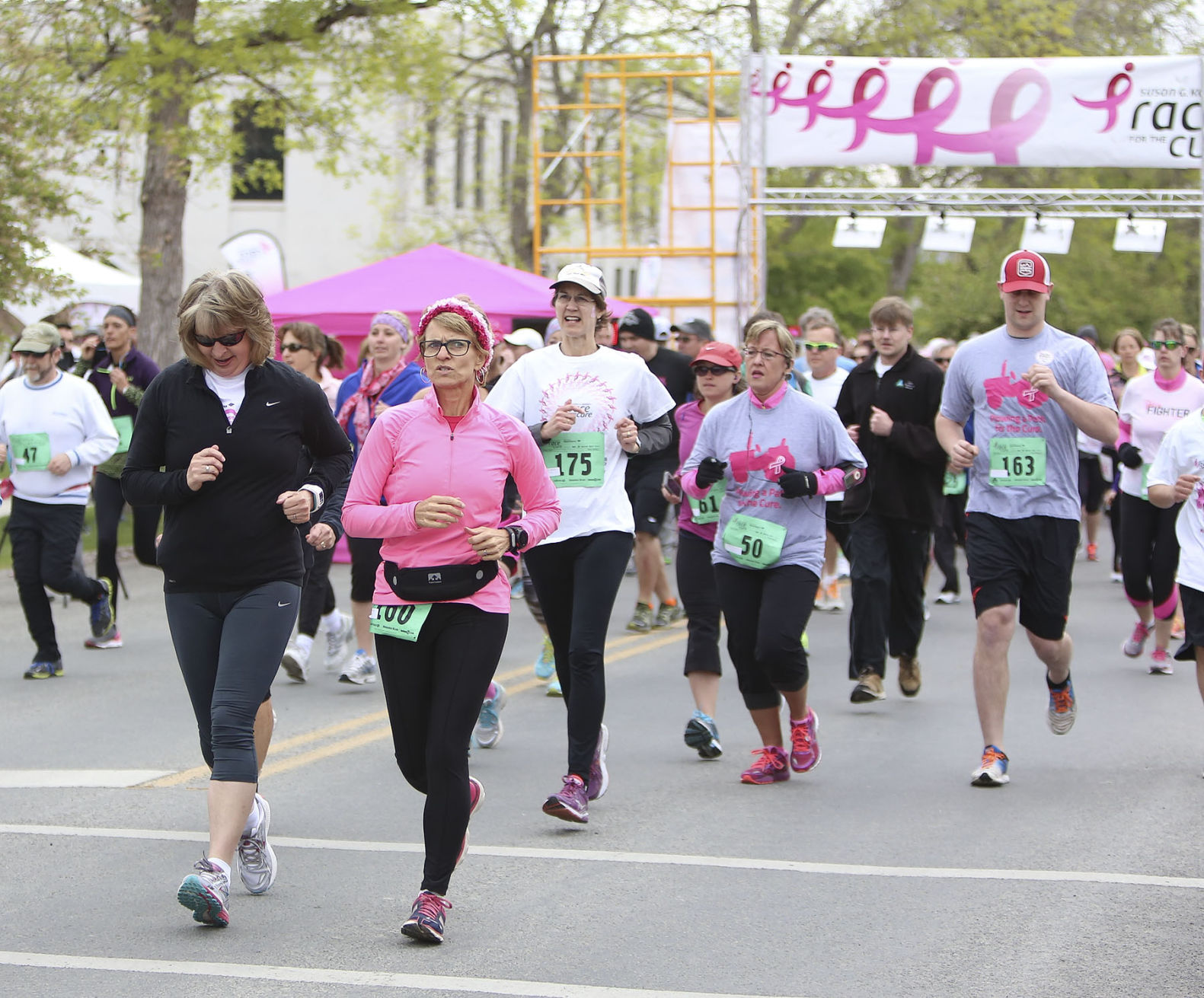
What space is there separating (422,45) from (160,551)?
1770 cm

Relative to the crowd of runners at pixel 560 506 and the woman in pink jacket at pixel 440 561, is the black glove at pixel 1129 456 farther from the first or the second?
the woman in pink jacket at pixel 440 561

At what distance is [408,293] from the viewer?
57.9ft

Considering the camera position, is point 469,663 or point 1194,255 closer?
point 469,663

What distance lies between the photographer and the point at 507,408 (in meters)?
6.80

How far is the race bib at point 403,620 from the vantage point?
4.95m

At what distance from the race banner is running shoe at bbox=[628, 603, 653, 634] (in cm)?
732

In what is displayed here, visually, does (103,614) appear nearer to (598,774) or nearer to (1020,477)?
(598,774)

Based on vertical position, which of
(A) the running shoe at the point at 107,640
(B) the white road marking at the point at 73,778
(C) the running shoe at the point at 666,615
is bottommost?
(C) the running shoe at the point at 666,615

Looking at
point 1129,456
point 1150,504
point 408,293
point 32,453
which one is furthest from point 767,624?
point 408,293

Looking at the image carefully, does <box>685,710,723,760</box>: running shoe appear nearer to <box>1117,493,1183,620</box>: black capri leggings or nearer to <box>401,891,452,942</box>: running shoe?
<box>401,891,452,942</box>: running shoe

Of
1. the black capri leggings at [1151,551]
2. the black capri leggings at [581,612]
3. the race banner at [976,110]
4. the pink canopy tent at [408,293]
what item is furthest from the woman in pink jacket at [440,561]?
Answer: the race banner at [976,110]

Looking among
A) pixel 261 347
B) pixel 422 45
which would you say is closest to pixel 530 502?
pixel 261 347

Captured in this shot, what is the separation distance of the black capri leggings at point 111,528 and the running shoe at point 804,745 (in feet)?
17.2

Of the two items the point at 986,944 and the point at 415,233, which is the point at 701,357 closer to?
the point at 986,944
